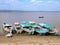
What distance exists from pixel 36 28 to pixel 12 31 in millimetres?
2557

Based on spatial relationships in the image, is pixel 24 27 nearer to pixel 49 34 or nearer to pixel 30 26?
pixel 30 26

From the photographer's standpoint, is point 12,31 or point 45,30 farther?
point 12,31

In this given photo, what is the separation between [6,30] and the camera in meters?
21.7

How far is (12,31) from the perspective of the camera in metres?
21.6

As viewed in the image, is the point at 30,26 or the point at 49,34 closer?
the point at 49,34

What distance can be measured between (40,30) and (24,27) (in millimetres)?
2205

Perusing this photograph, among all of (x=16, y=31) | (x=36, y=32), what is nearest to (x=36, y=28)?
(x=36, y=32)

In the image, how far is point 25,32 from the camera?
21.2 metres

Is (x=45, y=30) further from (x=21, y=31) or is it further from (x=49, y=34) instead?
(x=21, y=31)

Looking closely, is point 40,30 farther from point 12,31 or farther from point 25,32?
point 12,31

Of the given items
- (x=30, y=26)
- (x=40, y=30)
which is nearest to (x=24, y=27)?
(x=30, y=26)

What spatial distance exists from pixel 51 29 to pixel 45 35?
5.32 ft

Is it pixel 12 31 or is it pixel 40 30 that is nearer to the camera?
pixel 40 30

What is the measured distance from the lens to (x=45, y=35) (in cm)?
1998
